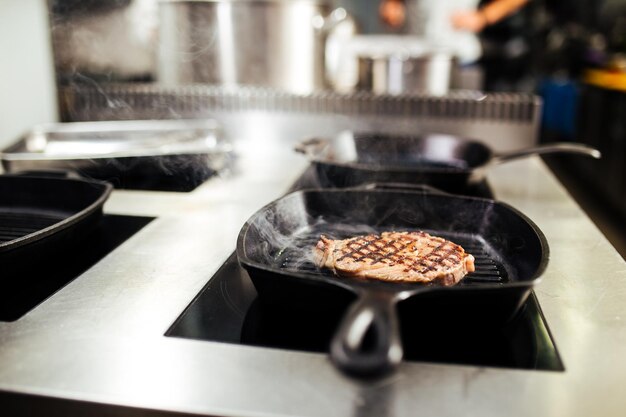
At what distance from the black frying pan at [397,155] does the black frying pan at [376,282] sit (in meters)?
0.19

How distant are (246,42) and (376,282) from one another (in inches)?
65.1

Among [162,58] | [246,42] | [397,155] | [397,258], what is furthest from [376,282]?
[162,58]

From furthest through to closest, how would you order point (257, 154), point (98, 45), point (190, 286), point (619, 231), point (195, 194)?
point (619, 231) < point (98, 45) < point (257, 154) < point (195, 194) < point (190, 286)

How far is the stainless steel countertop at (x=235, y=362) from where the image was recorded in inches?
24.1

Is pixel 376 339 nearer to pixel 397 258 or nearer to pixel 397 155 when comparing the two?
pixel 397 258

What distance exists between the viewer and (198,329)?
77cm

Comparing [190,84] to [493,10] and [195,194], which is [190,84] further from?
[493,10]

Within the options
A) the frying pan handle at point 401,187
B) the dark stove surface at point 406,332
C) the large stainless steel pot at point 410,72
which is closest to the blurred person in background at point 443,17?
the large stainless steel pot at point 410,72

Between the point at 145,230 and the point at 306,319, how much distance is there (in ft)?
1.90

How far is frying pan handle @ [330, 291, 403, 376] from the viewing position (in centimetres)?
50

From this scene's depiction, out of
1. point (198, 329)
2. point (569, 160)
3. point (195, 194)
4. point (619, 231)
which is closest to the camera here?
point (198, 329)

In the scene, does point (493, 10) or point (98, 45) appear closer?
point (98, 45)

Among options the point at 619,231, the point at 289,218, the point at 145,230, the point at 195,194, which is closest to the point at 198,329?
the point at 289,218

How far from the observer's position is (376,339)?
0.54 m
